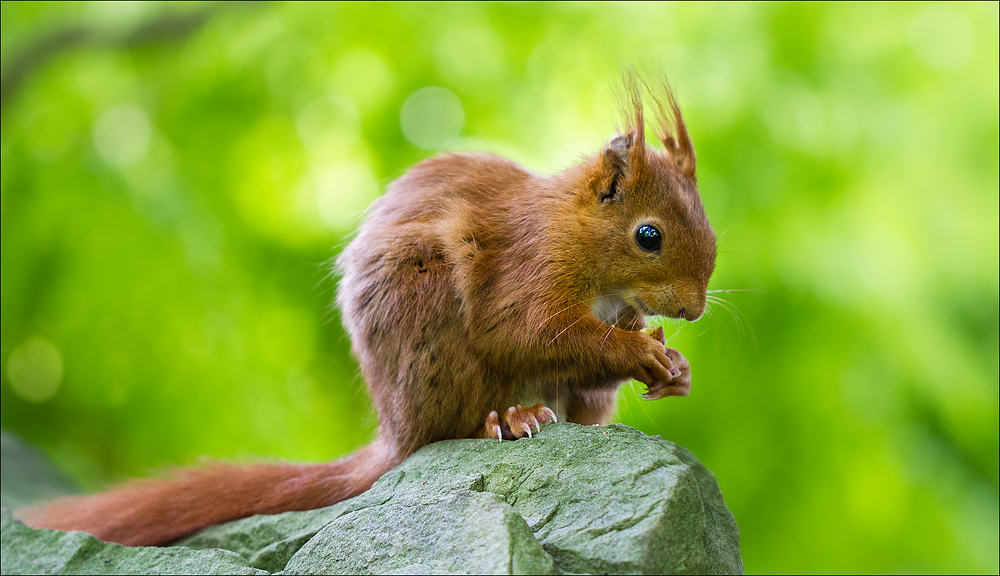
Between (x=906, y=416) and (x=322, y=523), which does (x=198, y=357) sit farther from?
(x=906, y=416)

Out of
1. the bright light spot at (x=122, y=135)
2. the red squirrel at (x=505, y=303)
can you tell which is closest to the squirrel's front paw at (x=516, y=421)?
the red squirrel at (x=505, y=303)

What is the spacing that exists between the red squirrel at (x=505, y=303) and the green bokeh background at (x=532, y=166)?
0.70 m

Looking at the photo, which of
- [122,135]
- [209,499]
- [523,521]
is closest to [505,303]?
[523,521]

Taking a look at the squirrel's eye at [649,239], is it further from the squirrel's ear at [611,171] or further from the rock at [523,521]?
the rock at [523,521]

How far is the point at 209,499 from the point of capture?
2.10 m

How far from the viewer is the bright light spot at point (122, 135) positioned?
3.33 m

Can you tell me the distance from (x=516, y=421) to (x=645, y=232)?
0.49 meters

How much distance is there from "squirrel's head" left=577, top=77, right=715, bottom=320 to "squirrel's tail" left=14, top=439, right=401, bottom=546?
2.22 feet

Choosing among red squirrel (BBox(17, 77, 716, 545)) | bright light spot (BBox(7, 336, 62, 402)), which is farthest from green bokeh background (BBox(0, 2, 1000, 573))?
red squirrel (BBox(17, 77, 716, 545))

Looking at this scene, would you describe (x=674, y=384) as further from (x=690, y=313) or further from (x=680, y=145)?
(x=680, y=145)

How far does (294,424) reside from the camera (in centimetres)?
324

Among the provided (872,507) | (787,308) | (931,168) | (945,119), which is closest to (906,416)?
(872,507)

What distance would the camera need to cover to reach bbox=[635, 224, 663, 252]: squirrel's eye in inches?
73.7

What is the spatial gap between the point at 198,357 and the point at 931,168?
268 cm
